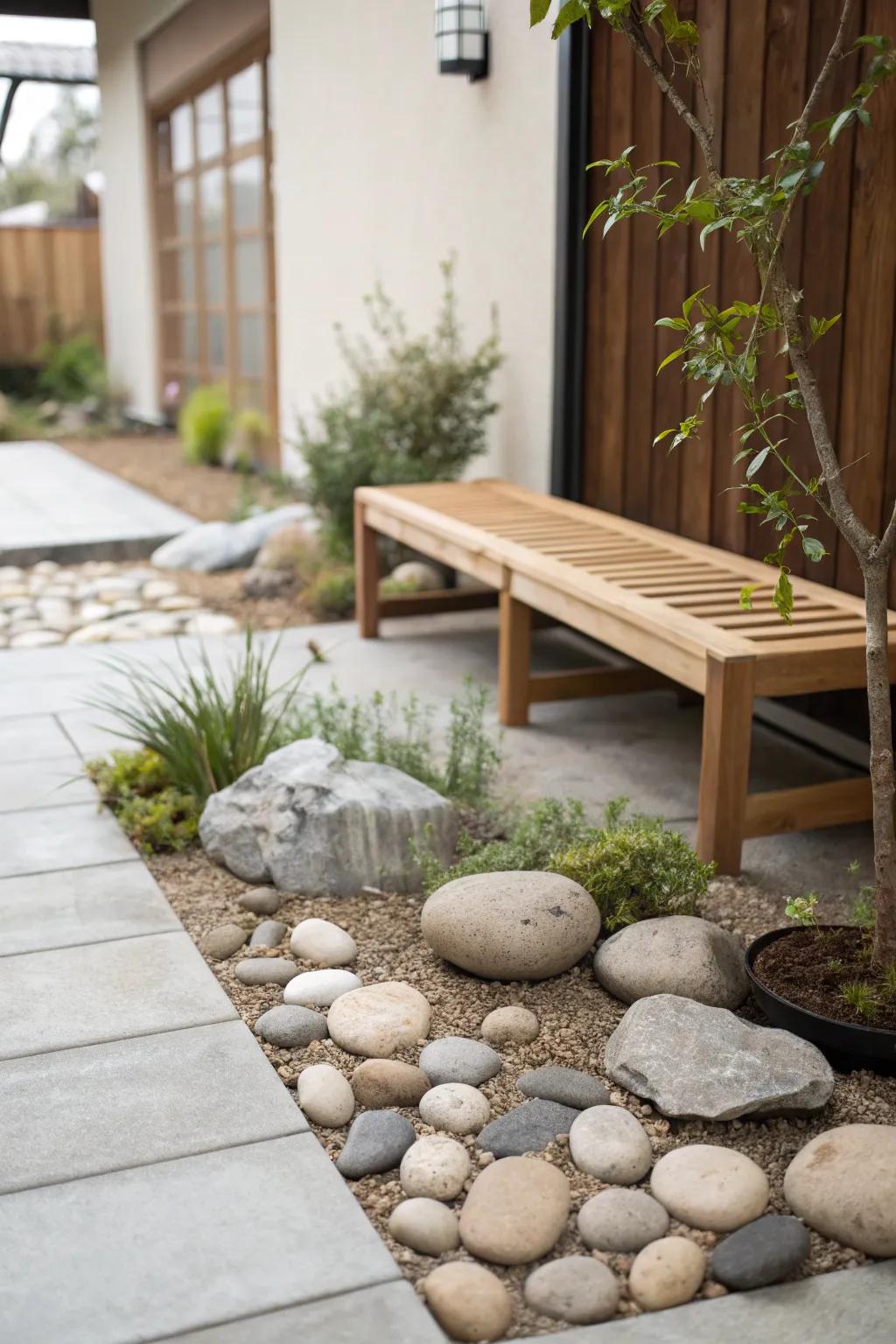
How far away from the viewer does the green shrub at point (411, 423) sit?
555 cm

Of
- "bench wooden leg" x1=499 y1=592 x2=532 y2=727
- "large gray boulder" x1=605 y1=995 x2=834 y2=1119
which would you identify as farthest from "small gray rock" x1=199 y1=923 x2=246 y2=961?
"bench wooden leg" x1=499 y1=592 x2=532 y2=727

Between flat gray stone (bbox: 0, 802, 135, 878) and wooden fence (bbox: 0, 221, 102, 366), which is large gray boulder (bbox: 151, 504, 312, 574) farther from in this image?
wooden fence (bbox: 0, 221, 102, 366)

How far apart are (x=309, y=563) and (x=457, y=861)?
318 cm

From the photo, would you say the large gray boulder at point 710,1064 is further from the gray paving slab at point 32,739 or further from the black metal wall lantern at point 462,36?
the black metal wall lantern at point 462,36

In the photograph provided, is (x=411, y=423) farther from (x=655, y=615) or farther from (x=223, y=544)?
(x=655, y=615)

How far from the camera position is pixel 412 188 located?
6324 mm

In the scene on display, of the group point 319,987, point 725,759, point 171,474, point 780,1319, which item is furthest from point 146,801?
point 171,474

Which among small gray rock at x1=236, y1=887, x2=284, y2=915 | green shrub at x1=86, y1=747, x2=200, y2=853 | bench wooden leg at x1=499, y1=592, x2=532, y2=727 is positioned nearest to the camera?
small gray rock at x1=236, y1=887, x2=284, y2=915

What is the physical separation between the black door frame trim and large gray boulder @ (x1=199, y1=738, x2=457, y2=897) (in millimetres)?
2384

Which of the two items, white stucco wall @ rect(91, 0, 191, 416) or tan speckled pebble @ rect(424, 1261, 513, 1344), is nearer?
tan speckled pebble @ rect(424, 1261, 513, 1344)

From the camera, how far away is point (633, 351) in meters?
4.69

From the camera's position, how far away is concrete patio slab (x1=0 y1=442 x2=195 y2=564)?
22.5ft

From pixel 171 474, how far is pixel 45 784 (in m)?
6.38

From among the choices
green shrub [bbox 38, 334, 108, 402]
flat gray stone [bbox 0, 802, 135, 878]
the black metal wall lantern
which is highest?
the black metal wall lantern
